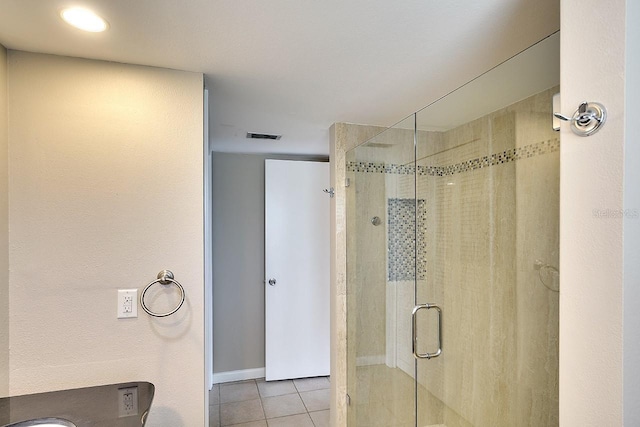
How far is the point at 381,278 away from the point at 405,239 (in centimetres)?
38

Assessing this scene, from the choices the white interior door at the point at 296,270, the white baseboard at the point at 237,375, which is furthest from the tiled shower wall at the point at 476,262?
the white baseboard at the point at 237,375

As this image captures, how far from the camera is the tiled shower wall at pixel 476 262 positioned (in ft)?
4.29

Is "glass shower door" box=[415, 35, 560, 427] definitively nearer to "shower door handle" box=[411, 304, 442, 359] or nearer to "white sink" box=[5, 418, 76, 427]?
"shower door handle" box=[411, 304, 442, 359]

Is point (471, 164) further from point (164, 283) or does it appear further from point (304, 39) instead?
point (164, 283)

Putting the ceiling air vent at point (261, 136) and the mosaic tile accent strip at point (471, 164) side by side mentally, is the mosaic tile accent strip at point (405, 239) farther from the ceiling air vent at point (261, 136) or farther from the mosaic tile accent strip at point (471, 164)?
the ceiling air vent at point (261, 136)

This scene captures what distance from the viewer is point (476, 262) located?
1.75 meters

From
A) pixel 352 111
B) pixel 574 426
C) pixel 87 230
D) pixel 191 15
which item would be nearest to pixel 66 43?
pixel 191 15

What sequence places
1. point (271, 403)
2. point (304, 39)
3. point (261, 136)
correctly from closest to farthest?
point (304, 39)
point (261, 136)
point (271, 403)

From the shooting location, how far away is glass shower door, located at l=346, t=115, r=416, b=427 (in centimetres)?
219

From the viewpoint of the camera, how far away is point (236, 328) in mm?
3582

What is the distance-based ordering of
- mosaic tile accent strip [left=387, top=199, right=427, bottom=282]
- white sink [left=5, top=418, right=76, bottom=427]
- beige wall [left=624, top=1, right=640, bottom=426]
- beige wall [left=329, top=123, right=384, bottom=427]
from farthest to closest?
1. beige wall [left=329, top=123, right=384, bottom=427]
2. mosaic tile accent strip [left=387, top=199, right=427, bottom=282]
3. white sink [left=5, top=418, right=76, bottom=427]
4. beige wall [left=624, top=1, right=640, bottom=426]

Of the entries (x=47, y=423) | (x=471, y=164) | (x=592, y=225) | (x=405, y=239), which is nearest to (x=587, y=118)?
(x=592, y=225)

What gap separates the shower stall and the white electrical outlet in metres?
1.44

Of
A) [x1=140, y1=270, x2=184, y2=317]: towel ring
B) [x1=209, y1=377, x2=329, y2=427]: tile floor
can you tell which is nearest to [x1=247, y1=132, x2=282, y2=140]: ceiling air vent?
[x1=140, y1=270, x2=184, y2=317]: towel ring
